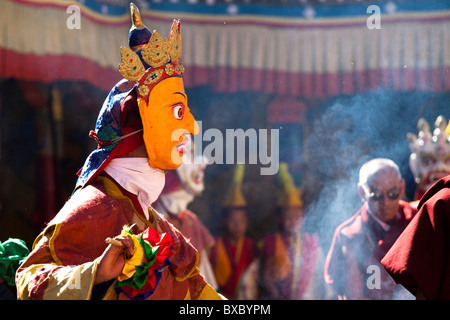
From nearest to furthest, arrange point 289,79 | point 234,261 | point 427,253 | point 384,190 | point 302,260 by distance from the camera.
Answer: point 427,253 < point 384,190 < point 302,260 < point 234,261 < point 289,79

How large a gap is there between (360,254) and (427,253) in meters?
2.30

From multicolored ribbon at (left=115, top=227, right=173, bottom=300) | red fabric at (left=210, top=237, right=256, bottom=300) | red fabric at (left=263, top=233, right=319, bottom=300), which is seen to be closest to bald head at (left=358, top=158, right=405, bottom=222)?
red fabric at (left=263, top=233, right=319, bottom=300)

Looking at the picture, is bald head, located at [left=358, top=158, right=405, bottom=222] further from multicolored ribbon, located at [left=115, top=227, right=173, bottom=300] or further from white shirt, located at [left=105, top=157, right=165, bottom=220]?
multicolored ribbon, located at [left=115, top=227, right=173, bottom=300]

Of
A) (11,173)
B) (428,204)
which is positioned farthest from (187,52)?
(428,204)

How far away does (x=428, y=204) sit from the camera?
2.88m

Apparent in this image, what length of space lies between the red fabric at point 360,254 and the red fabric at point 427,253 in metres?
2.14

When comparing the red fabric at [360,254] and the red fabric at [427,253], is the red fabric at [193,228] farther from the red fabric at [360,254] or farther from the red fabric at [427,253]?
the red fabric at [427,253]

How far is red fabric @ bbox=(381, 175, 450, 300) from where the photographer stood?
2.72 m

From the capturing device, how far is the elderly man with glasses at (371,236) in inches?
196

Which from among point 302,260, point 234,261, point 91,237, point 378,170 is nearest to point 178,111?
point 91,237

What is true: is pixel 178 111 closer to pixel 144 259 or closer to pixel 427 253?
pixel 144 259

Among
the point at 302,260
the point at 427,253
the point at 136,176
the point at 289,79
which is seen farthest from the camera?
the point at 289,79

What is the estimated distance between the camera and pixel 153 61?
3.12m
